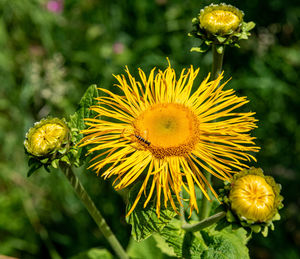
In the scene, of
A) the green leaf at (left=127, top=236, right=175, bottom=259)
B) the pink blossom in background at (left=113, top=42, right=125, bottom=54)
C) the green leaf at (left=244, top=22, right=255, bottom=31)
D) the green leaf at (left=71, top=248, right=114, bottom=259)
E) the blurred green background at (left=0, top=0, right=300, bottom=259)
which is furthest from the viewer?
the pink blossom in background at (left=113, top=42, right=125, bottom=54)

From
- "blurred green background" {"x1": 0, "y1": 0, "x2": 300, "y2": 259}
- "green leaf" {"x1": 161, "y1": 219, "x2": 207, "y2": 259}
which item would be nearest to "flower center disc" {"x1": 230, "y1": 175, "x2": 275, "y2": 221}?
"green leaf" {"x1": 161, "y1": 219, "x2": 207, "y2": 259}

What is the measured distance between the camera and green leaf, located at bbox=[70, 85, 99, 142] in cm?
167

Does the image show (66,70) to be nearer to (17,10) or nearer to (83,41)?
(83,41)

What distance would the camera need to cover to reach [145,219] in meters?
1.54

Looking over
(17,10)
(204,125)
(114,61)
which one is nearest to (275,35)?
(114,61)

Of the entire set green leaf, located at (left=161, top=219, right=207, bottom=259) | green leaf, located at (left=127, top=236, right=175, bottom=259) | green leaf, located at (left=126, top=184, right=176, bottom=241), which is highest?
green leaf, located at (left=126, top=184, right=176, bottom=241)

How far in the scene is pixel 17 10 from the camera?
11.8ft

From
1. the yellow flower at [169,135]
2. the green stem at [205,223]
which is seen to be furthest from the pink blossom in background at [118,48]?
the green stem at [205,223]

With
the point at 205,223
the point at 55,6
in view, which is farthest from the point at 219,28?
the point at 55,6

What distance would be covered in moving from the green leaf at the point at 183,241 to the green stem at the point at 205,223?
38 mm

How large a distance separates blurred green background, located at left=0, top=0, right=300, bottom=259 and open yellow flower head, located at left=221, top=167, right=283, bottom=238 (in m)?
1.47

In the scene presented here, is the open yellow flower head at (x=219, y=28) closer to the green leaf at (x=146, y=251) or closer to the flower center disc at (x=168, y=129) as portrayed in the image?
the flower center disc at (x=168, y=129)

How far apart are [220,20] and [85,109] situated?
0.75m

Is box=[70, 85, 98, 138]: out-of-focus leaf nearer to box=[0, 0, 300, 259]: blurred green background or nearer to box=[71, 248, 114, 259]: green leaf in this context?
box=[71, 248, 114, 259]: green leaf
